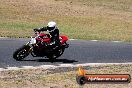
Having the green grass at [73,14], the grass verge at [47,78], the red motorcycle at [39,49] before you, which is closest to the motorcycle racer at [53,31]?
the red motorcycle at [39,49]

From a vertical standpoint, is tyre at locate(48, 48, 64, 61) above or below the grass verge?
below

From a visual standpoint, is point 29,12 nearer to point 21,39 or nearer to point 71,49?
point 21,39

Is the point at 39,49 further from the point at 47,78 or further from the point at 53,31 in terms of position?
the point at 47,78

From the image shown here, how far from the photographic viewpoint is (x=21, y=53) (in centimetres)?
1677

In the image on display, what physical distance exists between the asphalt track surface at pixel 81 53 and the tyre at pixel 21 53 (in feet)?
0.68

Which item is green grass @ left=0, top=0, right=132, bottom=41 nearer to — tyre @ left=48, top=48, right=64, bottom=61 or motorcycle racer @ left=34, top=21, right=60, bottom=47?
tyre @ left=48, top=48, right=64, bottom=61

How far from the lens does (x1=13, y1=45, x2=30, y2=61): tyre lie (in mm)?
16734

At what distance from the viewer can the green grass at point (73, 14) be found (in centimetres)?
3475

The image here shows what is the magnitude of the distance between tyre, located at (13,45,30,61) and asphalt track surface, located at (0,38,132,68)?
0.21m

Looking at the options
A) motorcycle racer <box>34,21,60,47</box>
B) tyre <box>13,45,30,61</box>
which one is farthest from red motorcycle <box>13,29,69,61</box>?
motorcycle racer <box>34,21,60,47</box>

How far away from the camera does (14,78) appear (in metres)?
13.3

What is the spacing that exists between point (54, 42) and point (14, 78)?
13.9 ft

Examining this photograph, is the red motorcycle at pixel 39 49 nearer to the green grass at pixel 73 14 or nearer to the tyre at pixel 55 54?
the tyre at pixel 55 54

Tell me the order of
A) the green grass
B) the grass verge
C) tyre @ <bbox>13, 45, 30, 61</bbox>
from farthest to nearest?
the green grass, tyre @ <bbox>13, 45, 30, 61</bbox>, the grass verge
